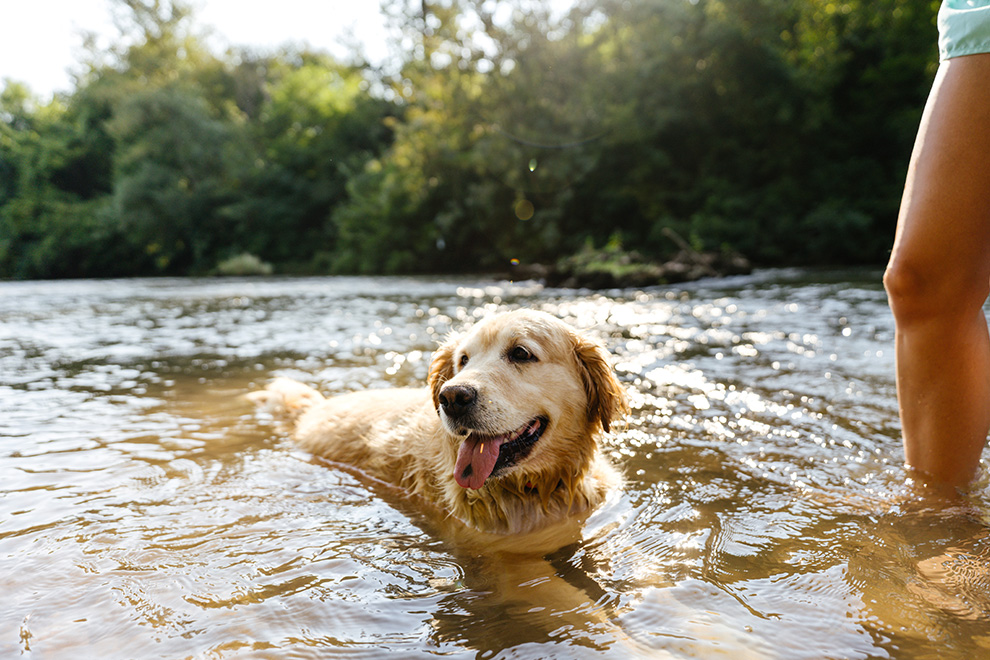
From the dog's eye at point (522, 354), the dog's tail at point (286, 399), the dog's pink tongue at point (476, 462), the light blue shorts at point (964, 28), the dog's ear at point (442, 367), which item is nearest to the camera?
the light blue shorts at point (964, 28)

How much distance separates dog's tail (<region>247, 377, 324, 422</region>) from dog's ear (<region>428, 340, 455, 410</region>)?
5.10ft

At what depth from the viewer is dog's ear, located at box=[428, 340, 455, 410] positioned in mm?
3619

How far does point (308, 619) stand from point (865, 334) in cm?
705

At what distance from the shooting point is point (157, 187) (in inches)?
1582

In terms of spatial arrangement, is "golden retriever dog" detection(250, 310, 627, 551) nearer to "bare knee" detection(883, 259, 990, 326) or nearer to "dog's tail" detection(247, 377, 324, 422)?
"dog's tail" detection(247, 377, 324, 422)

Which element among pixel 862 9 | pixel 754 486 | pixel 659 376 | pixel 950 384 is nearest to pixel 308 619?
pixel 754 486

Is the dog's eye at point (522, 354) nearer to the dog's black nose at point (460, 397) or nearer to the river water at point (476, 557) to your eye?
the dog's black nose at point (460, 397)

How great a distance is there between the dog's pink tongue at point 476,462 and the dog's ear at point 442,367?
0.67 m

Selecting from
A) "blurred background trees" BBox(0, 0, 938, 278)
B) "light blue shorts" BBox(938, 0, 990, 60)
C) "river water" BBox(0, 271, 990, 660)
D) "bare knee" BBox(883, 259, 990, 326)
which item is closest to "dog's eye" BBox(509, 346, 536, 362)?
"river water" BBox(0, 271, 990, 660)

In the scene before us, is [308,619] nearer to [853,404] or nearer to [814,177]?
[853,404]

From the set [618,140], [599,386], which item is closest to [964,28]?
[599,386]

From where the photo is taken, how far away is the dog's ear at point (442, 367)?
3.62 metres

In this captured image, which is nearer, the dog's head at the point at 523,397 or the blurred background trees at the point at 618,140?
the dog's head at the point at 523,397

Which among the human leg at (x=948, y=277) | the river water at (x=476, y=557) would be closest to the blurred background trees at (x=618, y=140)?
the river water at (x=476, y=557)
